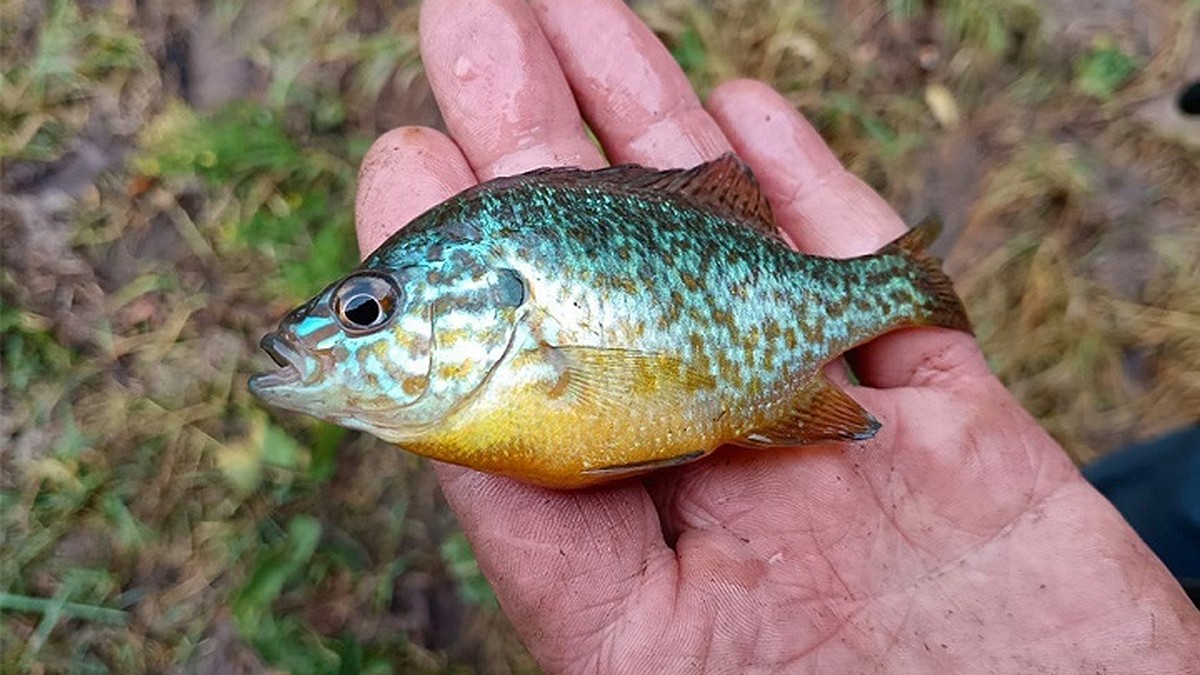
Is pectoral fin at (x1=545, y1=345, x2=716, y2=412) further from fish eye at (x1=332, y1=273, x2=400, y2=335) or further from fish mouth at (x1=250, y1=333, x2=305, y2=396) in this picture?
fish mouth at (x1=250, y1=333, x2=305, y2=396)

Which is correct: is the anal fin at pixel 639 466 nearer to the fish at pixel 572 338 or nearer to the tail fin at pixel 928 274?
the fish at pixel 572 338

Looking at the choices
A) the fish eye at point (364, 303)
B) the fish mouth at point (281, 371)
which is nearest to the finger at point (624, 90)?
the fish eye at point (364, 303)

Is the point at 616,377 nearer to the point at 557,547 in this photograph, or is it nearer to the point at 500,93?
the point at 557,547

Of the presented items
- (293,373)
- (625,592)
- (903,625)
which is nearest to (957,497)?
(903,625)

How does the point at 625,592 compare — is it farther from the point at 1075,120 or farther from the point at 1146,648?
the point at 1075,120

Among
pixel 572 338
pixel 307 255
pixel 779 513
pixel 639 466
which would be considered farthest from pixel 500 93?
pixel 779 513
